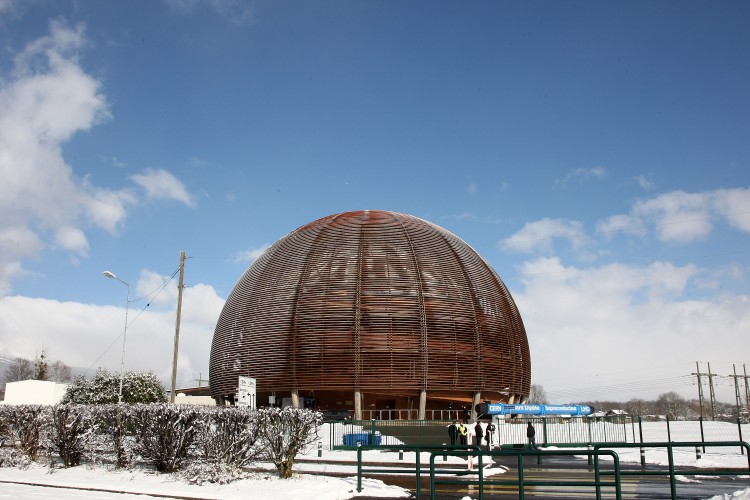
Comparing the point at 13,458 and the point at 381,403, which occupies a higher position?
the point at 381,403

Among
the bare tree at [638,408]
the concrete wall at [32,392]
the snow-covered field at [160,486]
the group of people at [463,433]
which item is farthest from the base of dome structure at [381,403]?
the bare tree at [638,408]

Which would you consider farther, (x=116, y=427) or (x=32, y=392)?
(x=32, y=392)

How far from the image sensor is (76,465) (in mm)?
17641

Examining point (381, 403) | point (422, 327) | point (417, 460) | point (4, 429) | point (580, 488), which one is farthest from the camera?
point (381, 403)

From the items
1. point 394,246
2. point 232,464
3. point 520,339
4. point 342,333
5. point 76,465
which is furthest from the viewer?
point 520,339

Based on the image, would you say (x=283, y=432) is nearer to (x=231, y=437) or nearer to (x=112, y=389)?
(x=231, y=437)

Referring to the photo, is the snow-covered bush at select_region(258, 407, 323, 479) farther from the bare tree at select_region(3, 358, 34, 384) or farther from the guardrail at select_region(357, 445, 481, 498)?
the bare tree at select_region(3, 358, 34, 384)

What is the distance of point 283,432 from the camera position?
14.9 metres

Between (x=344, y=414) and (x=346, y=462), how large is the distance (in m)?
18.5

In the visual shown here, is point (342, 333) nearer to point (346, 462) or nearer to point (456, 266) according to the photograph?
point (456, 266)

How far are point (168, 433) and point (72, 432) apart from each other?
3.59m

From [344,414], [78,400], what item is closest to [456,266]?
[344,414]

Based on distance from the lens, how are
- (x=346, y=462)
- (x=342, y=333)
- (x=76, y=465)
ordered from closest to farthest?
(x=76, y=465) → (x=346, y=462) → (x=342, y=333)

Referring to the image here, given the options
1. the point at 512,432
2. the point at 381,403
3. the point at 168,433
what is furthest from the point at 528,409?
the point at 168,433
